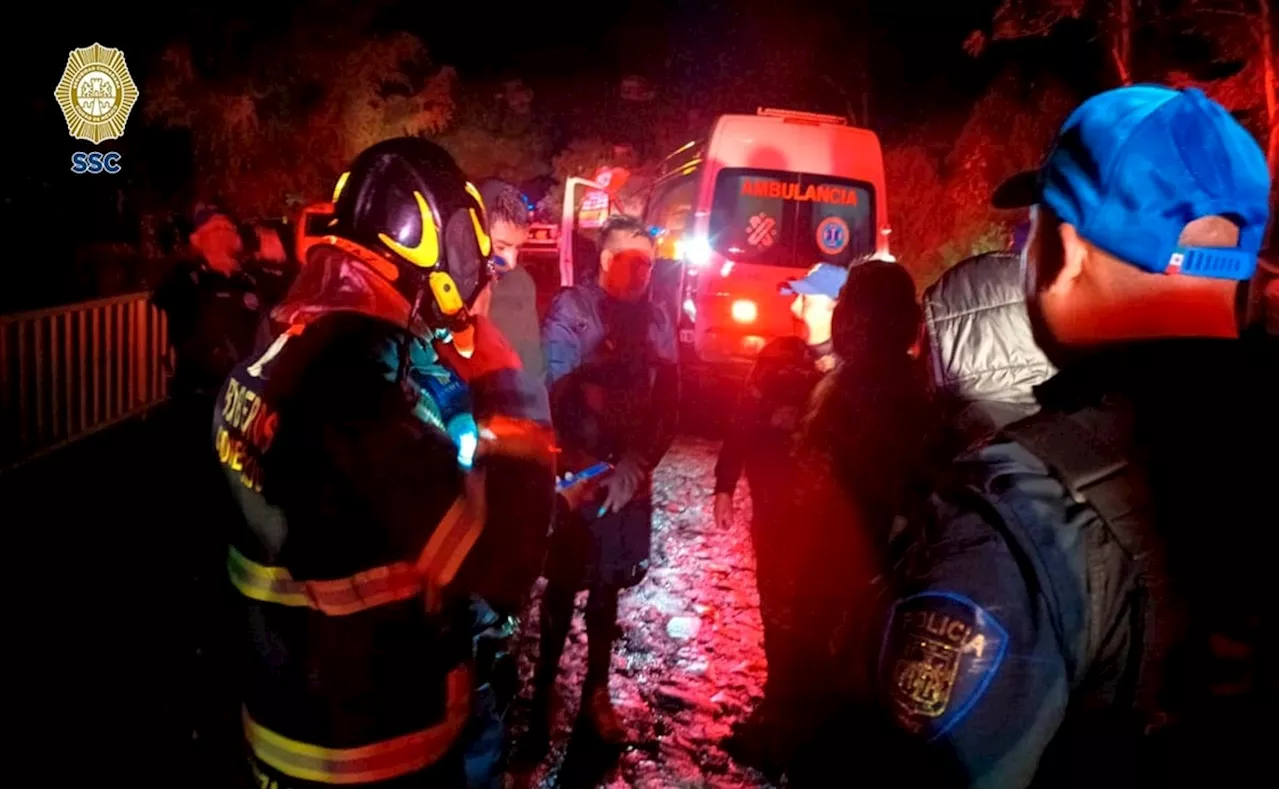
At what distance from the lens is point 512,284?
13.5 feet

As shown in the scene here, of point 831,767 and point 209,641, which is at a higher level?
point 831,767

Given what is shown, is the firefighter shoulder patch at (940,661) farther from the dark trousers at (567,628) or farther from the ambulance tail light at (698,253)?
the ambulance tail light at (698,253)

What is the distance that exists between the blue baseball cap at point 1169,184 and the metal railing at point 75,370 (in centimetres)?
Answer: 698

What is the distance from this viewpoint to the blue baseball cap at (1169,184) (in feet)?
3.70

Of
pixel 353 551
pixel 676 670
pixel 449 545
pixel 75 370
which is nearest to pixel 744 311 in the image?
pixel 676 670

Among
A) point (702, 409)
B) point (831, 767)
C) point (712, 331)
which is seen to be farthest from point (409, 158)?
point (702, 409)

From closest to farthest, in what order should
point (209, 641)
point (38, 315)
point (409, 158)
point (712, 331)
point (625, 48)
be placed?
point (409, 158), point (209, 641), point (38, 315), point (712, 331), point (625, 48)

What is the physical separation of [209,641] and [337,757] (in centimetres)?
310

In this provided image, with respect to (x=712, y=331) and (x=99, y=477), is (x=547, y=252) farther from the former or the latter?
(x=99, y=477)

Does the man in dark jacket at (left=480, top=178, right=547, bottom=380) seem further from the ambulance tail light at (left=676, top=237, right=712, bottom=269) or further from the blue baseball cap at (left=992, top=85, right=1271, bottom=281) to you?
the ambulance tail light at (left=676, top=237, right=712, bottom=269)

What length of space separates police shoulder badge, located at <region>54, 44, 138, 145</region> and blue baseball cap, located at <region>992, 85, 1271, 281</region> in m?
20.6

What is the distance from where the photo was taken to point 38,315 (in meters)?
6.69

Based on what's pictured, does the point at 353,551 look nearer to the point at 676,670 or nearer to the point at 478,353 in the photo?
the point at 478,353

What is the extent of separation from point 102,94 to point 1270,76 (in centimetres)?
1966
